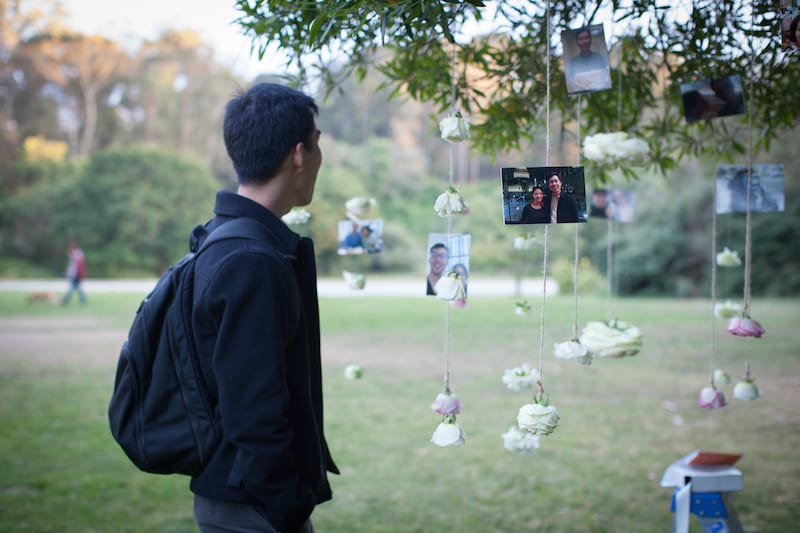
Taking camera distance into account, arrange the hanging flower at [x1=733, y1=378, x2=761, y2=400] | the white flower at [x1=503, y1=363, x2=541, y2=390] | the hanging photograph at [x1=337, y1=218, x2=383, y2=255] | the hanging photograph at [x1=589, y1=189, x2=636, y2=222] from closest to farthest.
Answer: the white flower at [x1=503, y1=363, x2=541, y2=390], the hanging flower at [x1=733, y1=378, x2=761, y2=400], the hanging photograph at [x1=337, y1=218, x2=383, y2=255], the hanging photograph at [x1=589, y1=189, x2=636, y2=222]

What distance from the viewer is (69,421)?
20.4ft

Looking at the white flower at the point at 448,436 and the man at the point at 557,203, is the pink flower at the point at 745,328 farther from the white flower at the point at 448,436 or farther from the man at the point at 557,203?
the white flower at the point at 448,436

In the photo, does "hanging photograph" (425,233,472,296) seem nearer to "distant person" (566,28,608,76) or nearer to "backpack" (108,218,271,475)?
"distant person" (566,28,608,76)

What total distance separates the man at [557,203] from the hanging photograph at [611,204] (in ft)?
4.63

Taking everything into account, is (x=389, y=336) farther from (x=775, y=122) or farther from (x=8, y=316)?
(x=775, y=122)

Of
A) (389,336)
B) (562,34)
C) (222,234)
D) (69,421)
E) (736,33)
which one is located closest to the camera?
(222,234)

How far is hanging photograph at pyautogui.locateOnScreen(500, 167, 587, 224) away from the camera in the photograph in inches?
70.9

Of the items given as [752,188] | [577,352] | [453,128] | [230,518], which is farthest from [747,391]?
[230,518]

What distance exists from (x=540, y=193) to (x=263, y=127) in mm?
741

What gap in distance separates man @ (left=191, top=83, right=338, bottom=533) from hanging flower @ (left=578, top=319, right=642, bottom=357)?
76cm

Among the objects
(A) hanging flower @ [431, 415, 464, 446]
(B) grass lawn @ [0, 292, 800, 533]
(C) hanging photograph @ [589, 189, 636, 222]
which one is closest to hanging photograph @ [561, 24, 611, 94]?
(A) hanging flower @ [431, 415, 464, 446]

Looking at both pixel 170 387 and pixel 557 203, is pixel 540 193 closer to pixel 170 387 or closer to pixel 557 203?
pixel 557 203

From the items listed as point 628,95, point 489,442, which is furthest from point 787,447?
point 628,95

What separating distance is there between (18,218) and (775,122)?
83.0 feet
